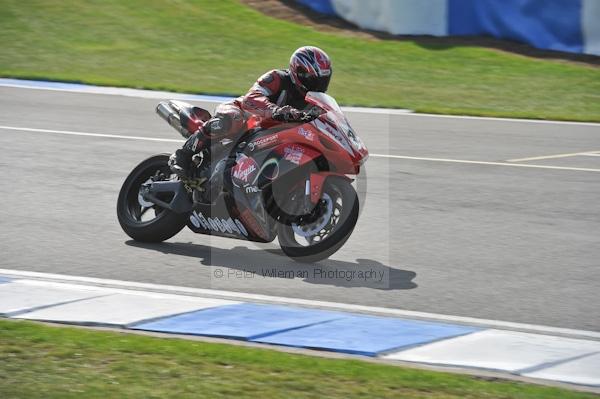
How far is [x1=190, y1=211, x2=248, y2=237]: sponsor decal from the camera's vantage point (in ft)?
29.2

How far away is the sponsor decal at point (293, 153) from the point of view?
847 centimetres

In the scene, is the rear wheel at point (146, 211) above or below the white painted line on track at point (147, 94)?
below

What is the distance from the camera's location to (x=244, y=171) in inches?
344

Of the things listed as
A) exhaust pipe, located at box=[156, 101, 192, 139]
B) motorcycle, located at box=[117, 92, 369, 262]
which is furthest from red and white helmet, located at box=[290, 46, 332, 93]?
exhaust pipe, located at box=[156, 101, 192, 139]

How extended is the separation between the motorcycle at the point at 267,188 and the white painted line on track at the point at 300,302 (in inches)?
29.5

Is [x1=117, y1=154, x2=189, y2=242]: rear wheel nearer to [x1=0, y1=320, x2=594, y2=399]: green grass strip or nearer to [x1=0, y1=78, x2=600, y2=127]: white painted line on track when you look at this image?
[x1=0, y1=320, x2=594, y2=399]: green grass strip

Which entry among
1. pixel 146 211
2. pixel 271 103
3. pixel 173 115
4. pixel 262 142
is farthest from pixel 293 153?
pixel 146 211

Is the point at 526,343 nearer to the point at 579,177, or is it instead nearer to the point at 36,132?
the point at 579,177

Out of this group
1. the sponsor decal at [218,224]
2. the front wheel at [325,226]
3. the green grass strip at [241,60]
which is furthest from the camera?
the green grass strip at [241,60]

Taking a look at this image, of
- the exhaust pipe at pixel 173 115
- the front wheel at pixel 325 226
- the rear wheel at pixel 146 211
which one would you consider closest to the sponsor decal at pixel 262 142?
the front wheel at pixel 325 226

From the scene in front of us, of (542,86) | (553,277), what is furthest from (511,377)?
(542,86)

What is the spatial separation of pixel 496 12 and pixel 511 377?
1671 centimetres

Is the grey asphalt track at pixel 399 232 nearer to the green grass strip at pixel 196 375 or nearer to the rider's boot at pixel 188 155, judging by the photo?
the rider's boot at pixel 188 155

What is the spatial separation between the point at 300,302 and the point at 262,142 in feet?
4.83
